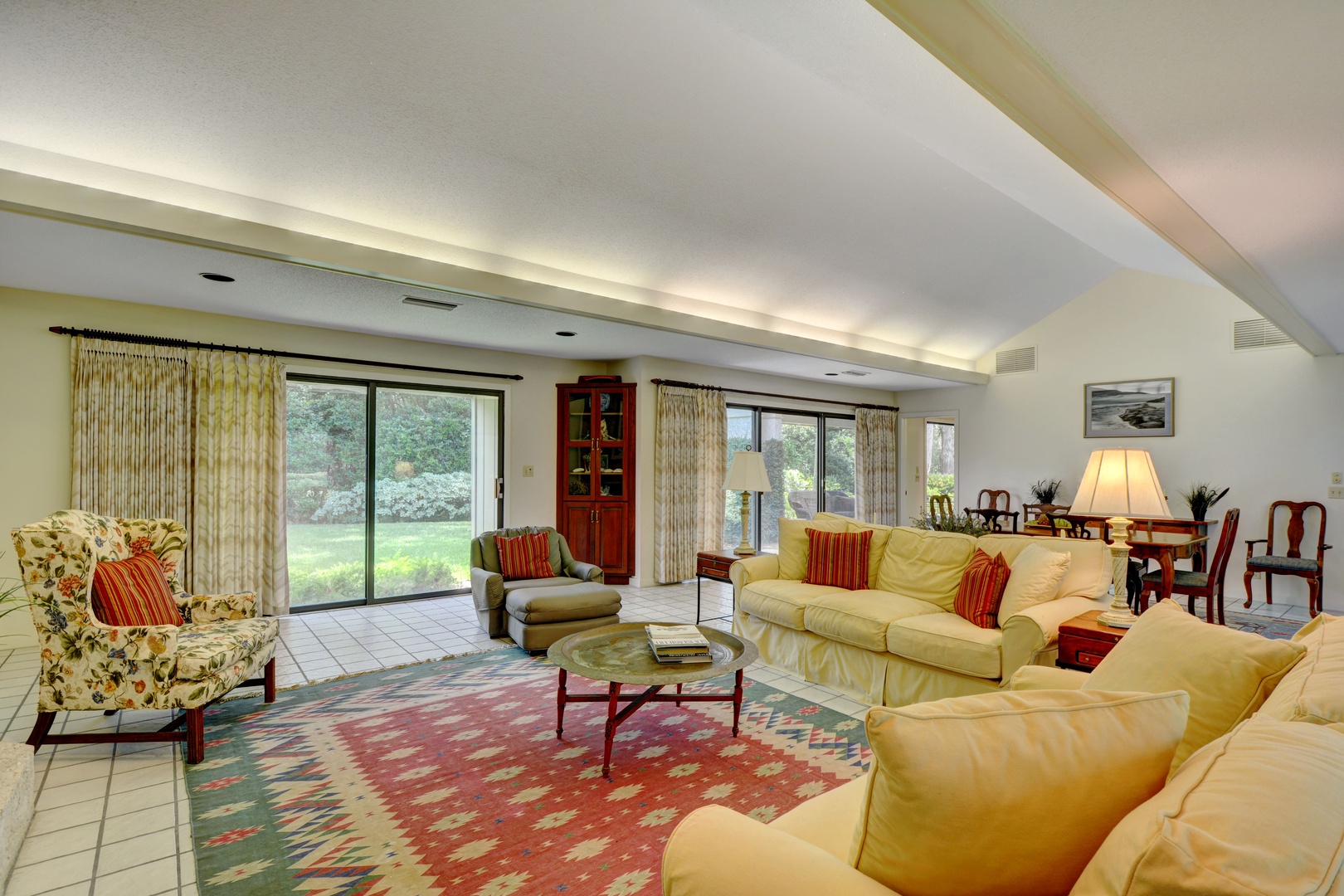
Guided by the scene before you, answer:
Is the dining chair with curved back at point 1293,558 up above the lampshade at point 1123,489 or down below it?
below

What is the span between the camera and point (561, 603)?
4387 millimetres

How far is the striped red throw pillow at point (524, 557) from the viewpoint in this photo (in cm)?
489

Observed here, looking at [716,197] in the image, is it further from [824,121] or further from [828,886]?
[828,886]

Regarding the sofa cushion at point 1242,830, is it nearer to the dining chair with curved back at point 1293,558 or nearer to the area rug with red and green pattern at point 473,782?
the area rug with red and green pattern at point 473,782

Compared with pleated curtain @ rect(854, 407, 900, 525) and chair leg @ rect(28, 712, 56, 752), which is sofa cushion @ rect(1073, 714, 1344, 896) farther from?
pleated curtain @ rect(854, 407, 900, 525)

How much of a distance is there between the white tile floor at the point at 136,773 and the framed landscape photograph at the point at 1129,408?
5297 mm

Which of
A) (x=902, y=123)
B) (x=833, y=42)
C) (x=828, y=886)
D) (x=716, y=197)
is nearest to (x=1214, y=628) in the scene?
(x=828, y=886)

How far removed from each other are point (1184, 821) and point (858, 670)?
119 inches

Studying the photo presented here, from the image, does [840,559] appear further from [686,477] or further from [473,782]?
[686,477]

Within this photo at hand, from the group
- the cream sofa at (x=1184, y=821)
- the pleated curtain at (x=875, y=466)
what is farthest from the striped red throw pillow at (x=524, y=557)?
the pleated curtain at (x=875, y=466)

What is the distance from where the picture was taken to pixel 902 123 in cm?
316

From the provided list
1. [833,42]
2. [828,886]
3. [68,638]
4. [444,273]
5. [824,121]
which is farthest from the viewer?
[444,273]

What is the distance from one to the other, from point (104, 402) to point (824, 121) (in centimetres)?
513

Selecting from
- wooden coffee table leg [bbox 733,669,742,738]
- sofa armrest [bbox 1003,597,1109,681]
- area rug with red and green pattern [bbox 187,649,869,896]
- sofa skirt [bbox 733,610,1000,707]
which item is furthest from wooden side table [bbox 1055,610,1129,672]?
wooden coffee table leg [bbox 733,669,742,738]
